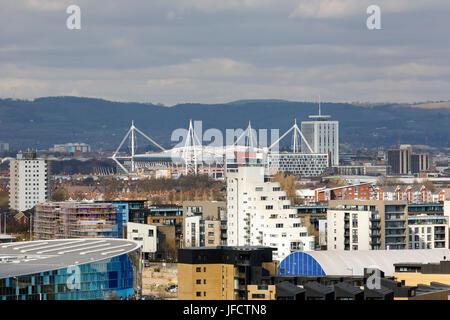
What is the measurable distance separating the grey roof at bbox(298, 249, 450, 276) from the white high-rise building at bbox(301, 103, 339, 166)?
276 ft

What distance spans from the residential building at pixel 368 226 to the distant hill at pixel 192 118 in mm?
91826

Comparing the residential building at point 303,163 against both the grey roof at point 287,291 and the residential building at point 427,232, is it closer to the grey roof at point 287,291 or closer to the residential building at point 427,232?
the residential building at point 427,232

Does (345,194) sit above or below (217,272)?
above

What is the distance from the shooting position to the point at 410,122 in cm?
12556

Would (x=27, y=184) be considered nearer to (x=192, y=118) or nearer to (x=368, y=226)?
(x=368, y=226)

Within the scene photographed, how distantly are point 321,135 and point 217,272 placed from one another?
90473 mm

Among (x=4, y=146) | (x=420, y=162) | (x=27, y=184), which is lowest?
(x=27, y=184)

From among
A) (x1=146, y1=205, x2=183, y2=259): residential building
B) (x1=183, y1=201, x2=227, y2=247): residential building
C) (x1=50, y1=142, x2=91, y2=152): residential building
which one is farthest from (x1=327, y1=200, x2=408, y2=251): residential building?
(x1=50, y1=142, x2=91, y2=152): residential building

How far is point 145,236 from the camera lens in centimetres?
2494

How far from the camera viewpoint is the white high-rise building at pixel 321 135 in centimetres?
10225

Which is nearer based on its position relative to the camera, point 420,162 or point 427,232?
point 427,232

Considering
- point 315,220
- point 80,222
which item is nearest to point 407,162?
point 315,220

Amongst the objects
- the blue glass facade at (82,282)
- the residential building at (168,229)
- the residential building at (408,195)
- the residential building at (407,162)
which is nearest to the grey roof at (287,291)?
the blue glass facade at (82,282)

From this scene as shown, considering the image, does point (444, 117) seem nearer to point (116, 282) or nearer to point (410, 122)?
point (410, 122)
